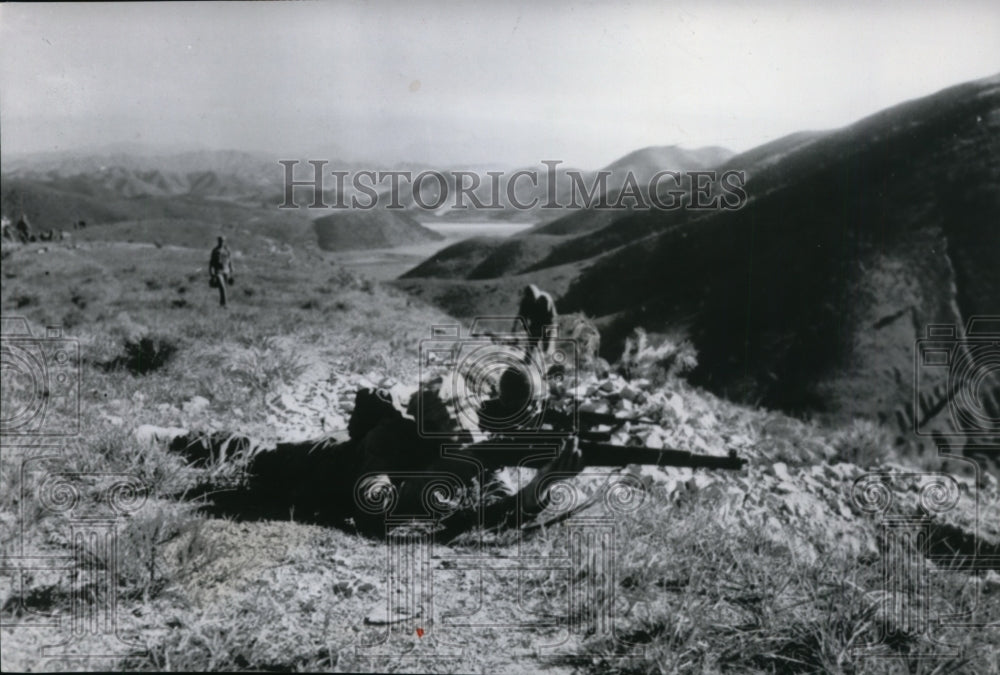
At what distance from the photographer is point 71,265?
24.6 feet

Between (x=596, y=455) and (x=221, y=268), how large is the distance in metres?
4.80

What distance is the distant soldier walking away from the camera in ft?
20.9

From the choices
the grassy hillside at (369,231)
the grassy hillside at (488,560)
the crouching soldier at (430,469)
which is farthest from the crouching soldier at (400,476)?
the grassy hillside at (369,231)

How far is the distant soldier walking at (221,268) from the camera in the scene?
20.9ft

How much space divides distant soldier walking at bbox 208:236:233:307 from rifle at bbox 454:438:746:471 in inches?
165

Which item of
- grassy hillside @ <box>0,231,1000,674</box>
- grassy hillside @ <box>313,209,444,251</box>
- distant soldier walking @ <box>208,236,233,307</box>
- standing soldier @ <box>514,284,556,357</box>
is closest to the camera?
grassy hillside @ <box>0,231,1000,674</box>

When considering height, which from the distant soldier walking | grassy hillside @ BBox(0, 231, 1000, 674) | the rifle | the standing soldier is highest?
the distant soldier walking

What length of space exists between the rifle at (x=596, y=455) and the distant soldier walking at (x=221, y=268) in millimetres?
4191

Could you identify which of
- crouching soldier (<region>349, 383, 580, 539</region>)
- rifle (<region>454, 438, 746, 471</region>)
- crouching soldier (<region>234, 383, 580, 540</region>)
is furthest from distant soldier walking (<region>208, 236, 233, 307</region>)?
rifle (<region>454, 438, 746, 471</region>)

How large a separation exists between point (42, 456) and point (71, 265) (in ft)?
16.5

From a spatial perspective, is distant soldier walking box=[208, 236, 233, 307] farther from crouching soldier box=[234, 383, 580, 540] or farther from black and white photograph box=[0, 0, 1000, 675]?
crouching soldier box=[234, 383, 580, 540]

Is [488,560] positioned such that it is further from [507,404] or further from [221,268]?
[221,268]

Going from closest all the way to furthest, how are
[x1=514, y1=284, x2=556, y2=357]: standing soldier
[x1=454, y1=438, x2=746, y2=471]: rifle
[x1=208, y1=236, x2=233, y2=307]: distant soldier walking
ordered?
[x1=454, y1=438, x2=746, y2=471]: rifle
[x1=514, y1=284, x2=556, y2=357]: standing soldier
[x1=208, y1=236, x2=233, y2=307]: distant soldier walking

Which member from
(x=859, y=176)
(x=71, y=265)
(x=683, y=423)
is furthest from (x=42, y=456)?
(x=859, y=176)
